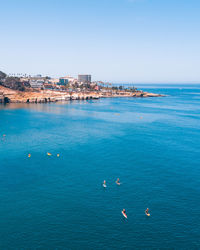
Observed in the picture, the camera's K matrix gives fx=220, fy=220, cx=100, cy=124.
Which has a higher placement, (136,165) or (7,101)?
(7,101)

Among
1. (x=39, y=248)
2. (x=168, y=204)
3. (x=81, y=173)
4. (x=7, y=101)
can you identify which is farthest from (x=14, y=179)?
(x=7, y=101)

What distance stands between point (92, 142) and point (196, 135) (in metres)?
43.5

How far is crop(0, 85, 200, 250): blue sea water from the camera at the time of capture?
31.2 m

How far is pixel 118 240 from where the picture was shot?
100ft

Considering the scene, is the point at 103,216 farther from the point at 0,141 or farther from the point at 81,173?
the point at 0,141

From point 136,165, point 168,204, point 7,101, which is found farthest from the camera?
point 7,101

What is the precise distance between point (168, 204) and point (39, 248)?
22.7 meters

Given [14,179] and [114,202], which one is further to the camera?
[14,179]

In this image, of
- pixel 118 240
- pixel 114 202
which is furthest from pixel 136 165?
pixel 118 240

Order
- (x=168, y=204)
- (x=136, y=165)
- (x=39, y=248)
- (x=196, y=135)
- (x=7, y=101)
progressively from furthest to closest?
1. (x=7, y=101)
2. (x=196, y=135)
3. (x=136, y=165)
4. (x=168, y=204)
5. (x=39, y=248)

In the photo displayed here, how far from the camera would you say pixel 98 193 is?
42.5m

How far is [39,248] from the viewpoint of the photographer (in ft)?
95.1

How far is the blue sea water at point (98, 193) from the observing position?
102 ft

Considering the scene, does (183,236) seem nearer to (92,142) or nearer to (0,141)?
(92,142)
